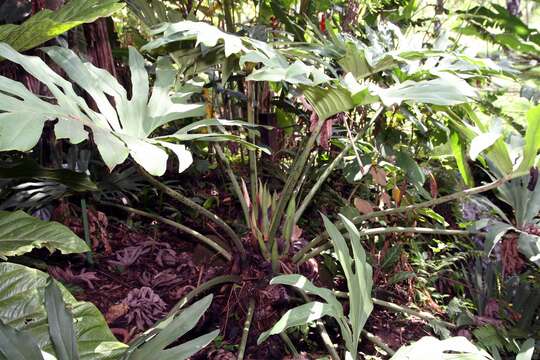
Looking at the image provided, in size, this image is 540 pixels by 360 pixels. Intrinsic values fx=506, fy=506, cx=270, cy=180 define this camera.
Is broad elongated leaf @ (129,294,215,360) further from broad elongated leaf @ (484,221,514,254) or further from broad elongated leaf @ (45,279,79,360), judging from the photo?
broad elongated leaf @ (484,221,514,254)

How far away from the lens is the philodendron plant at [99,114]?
2.48ft

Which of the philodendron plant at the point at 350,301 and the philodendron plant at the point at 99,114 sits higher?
the philodendron plant at the point at 99,114

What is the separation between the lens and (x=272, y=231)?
1584 millimetres

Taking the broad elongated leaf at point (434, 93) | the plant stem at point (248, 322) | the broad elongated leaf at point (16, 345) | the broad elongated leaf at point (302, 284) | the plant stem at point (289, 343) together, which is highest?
the broad elongated leaf at point (434, 93)

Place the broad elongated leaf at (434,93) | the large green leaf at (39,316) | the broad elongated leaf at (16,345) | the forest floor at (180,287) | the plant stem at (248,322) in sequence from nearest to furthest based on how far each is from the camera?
the broad elongated leaf at (16,345) < the large green leaf at (39,316) < the broad elongated leaf at (434,93) < the plant stem at (248,322) < the forest floor at (180,287)

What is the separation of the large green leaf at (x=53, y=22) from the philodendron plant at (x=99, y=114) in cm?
6

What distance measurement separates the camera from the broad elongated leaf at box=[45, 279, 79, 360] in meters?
0.73

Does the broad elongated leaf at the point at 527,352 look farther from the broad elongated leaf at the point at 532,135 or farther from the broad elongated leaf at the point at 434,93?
the broad elongated leaf at the point at 434,93

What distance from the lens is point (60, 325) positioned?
2.43 feet

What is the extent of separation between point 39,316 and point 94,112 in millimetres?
401

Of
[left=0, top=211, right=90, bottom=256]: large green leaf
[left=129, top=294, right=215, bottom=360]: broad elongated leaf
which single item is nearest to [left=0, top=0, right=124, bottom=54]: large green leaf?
[left=0, top=211, right=90, bottom=256]: large green leaf

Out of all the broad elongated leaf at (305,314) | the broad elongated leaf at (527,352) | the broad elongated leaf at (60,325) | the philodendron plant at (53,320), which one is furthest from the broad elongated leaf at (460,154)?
the broad elongated leaf at (60,325)

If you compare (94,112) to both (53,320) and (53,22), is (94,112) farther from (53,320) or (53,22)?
(53,320)

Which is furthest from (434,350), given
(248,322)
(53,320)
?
(53,320)
